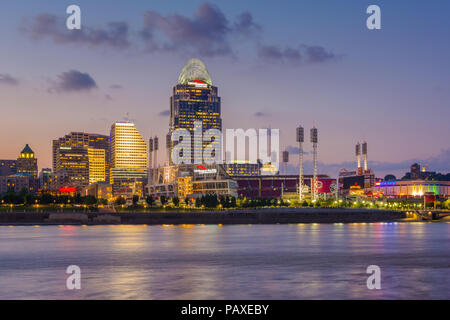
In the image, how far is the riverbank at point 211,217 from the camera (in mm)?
171875

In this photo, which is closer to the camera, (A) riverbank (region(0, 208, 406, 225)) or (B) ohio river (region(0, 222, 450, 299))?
(B) ohio river (region(0, 222, 450, 299))

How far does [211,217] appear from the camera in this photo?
17488 cm

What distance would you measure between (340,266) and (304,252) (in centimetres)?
1663

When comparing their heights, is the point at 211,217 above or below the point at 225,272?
below

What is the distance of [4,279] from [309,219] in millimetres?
148746

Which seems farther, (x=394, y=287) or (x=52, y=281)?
(x=52, y=281)

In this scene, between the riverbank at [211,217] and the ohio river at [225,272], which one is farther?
the riverbank at [211,217]

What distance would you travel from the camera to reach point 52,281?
42812mm

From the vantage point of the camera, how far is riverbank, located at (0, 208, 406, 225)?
172m

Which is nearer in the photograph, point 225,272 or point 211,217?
point 225,272

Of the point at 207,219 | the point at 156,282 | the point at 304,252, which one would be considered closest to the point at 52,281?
the point at 156,282
